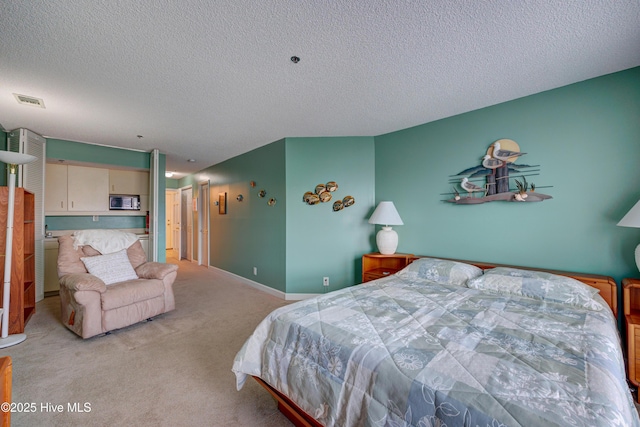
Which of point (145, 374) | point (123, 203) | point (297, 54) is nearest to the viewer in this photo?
point (297, 54)

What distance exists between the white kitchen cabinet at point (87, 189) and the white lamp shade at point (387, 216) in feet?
15.2

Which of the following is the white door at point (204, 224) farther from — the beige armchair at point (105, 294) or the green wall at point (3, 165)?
the green wall at point (3, 165)

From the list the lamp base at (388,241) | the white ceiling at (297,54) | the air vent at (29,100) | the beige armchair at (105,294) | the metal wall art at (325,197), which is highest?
the air vent at (29,100)

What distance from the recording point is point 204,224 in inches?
251

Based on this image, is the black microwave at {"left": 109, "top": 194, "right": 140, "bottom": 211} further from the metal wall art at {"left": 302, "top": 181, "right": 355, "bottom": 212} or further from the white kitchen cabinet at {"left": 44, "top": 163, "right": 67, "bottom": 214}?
the metal wall art at {"left": 302, "top": 181, "right": 355, "bottom": 212}

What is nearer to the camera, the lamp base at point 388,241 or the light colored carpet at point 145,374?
the light colored carpet at point 145,374

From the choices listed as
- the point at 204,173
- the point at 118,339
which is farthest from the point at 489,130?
the point at 204,173

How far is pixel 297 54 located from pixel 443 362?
200 centimetres

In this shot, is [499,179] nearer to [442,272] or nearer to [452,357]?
[442,272]

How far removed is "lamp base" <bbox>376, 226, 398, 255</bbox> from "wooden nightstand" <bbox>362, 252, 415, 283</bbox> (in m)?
0.08

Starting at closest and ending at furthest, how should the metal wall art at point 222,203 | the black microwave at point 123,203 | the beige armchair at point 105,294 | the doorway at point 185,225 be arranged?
the beige armchair at point 105,294
the black microwave at point 123,203
the metal wall art at point 222,203
the doorway at point 185,225

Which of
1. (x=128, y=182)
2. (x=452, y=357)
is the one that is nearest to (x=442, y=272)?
(x=452, y=357)

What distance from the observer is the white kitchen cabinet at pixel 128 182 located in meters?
4.82

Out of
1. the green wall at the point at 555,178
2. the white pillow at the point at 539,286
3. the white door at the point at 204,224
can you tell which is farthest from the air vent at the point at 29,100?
the white pillow at the point at 539,286
